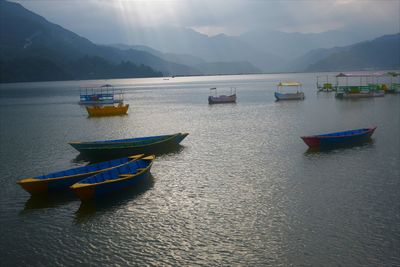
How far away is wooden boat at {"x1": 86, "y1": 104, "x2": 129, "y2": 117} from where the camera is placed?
267 ft

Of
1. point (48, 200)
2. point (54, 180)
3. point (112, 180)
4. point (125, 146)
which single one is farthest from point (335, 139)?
point (48, 200)

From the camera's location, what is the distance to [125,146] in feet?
130

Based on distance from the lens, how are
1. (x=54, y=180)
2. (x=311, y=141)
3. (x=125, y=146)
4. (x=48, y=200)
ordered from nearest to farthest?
(x=48, y=200) < (x=54, y=180) < (x=125, y=146) < (x=311, y=141)

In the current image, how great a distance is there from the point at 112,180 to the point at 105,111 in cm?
5825

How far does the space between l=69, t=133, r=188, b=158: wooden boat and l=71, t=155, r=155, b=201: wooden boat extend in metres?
7.69

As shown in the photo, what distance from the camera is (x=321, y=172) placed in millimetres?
32281

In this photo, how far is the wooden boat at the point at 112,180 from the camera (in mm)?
25594

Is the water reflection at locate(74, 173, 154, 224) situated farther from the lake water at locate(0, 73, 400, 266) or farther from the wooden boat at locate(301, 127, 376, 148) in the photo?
the wooden boat at locate(301, 127, 376, 148)

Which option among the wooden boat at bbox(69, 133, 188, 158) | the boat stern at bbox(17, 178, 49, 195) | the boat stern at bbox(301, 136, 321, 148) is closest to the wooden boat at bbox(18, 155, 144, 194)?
the boat stern at bbox(17, 178, 49, 195)

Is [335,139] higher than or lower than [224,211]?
higher

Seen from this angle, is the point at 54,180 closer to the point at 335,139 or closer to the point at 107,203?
the point at 107,203

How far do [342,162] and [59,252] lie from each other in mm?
25828

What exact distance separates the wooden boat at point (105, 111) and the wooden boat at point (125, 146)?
4118cm

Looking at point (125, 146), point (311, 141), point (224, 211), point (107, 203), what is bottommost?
point (224, 211)
